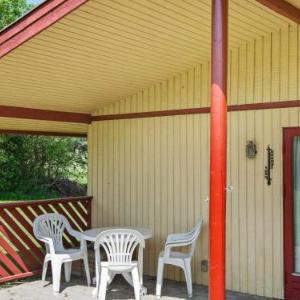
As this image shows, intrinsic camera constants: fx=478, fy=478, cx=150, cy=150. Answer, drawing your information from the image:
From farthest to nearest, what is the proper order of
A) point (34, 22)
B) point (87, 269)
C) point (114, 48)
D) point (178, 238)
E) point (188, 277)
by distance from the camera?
1. point (87, 269)
2. point (178, 238)
3. point (188, 277)
4. point (114, 48)
5. point (34, 22)

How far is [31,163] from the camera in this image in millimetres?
15844

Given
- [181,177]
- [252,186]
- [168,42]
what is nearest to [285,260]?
[252,186]

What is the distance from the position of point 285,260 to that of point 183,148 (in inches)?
75.5

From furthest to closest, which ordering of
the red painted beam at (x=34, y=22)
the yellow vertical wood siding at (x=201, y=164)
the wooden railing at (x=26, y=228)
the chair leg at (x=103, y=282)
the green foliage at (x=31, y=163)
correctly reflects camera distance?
the green foliage at (x=31, y=163) → the wooden railing at (x=26, y=228) → the yellow vertical wood siding at (x=201, y=164) → the chair leg at (x=103, y=282) → the red painted beam at (x=34, y=22)

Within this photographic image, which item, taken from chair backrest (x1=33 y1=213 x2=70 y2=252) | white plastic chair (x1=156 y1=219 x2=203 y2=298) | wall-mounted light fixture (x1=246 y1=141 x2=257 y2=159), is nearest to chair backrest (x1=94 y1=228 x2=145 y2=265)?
white plastic chair (x1=156 y1=219 x2=203 y2=298)

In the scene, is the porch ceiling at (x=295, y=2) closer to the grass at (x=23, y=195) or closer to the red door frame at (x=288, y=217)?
the red door frame at (x=288, y=217)

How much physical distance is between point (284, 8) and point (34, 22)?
2.25m

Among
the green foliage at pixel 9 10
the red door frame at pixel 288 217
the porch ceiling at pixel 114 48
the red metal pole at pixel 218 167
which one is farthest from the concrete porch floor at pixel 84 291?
the green foliage at pixel 9 10

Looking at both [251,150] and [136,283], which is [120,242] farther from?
[251,150]

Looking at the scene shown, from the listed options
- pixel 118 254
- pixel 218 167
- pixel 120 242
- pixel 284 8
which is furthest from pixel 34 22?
pixel 118 254

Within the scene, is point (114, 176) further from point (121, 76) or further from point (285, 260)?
point (285, 260)

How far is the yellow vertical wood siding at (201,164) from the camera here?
5.55 meters

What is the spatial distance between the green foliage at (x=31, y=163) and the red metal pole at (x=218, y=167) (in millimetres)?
12235

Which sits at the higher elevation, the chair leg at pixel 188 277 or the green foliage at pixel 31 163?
the green foliage at pixel 31 163
